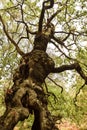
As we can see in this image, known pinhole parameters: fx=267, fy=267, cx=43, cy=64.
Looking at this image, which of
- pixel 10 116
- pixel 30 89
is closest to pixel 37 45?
pixel 30 89

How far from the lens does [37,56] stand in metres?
9.46

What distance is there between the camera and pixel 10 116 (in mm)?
6723

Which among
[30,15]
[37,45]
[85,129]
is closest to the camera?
[37,45]

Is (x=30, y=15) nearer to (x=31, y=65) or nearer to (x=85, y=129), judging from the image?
(x=31, y=65)

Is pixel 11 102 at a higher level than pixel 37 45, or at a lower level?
lower

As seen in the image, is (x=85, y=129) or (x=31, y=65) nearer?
(x=31, y=65)

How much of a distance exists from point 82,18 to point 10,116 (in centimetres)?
720

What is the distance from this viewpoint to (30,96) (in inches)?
302

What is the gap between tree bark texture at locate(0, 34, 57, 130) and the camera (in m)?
6.86

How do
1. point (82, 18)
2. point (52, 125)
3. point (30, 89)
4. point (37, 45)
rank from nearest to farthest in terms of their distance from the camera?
point (52, 125) → point (30, 89) → point (37, 45) → point (82, 18)

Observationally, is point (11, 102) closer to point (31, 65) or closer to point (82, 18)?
point (31, 65)

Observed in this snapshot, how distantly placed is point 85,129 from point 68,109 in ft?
62.2

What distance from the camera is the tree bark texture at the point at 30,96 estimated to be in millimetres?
6863

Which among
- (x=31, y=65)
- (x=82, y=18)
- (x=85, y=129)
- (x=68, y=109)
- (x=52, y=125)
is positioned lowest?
(x=85, y=129)
